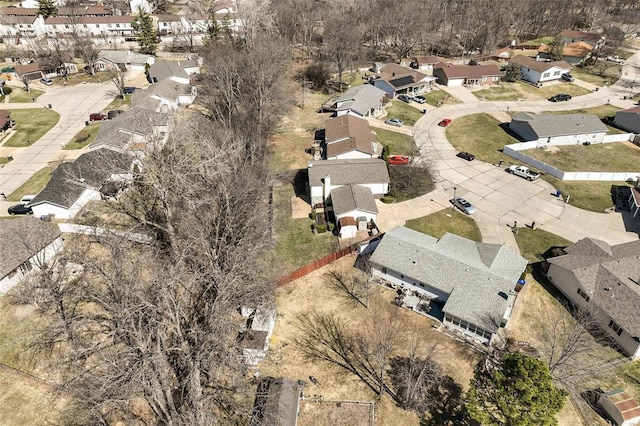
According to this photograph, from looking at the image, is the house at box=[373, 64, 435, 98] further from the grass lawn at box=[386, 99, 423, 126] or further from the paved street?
the paved street

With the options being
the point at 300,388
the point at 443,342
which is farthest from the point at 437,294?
the point at 300,388

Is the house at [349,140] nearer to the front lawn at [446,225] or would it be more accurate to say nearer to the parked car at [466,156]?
the parked car at [466,156]

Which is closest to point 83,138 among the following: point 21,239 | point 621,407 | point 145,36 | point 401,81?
point 21,239

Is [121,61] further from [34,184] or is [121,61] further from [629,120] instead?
[629,120]

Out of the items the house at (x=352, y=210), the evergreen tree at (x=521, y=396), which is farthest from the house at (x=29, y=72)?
the evergreen tree at (x=521, y=396)

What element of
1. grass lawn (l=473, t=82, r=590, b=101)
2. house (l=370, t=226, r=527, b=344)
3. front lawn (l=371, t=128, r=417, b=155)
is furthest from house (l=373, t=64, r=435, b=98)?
house (l=370, t=226, r=527, b=344)
